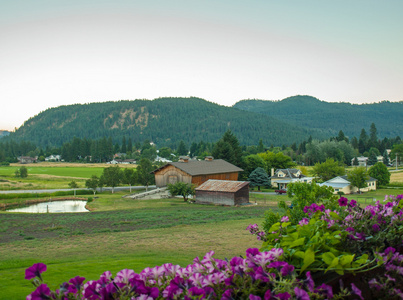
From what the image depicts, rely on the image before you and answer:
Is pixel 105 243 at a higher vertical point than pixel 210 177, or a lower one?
lower

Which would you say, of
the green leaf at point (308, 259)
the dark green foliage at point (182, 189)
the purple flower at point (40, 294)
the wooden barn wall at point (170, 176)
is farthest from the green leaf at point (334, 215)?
the wooden barn wall at point (170, 176)

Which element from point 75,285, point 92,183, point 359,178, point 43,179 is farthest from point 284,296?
point 43,179

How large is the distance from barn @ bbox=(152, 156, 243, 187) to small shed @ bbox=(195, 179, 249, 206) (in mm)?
5424

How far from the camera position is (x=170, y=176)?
57594 millimetres

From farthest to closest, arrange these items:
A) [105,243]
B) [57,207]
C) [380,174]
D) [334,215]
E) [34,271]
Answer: [380,174]
[57,207]
[105,243]
[334,215]
[34,271]

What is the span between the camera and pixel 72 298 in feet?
8.44

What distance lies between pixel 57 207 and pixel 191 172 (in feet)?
68.7

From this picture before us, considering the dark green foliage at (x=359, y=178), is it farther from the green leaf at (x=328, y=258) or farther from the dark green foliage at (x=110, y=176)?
the green leaf at (x=328, y=258)

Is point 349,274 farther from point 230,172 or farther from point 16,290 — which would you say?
point 230,172

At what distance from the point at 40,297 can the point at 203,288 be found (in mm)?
1211

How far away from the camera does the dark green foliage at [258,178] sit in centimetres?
7069

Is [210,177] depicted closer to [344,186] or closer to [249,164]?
[249,164]

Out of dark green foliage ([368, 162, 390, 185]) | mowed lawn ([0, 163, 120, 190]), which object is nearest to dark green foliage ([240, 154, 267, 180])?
dark green foliage ([368, 162, 390, 185])

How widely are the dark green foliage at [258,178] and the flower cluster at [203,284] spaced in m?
68.8
